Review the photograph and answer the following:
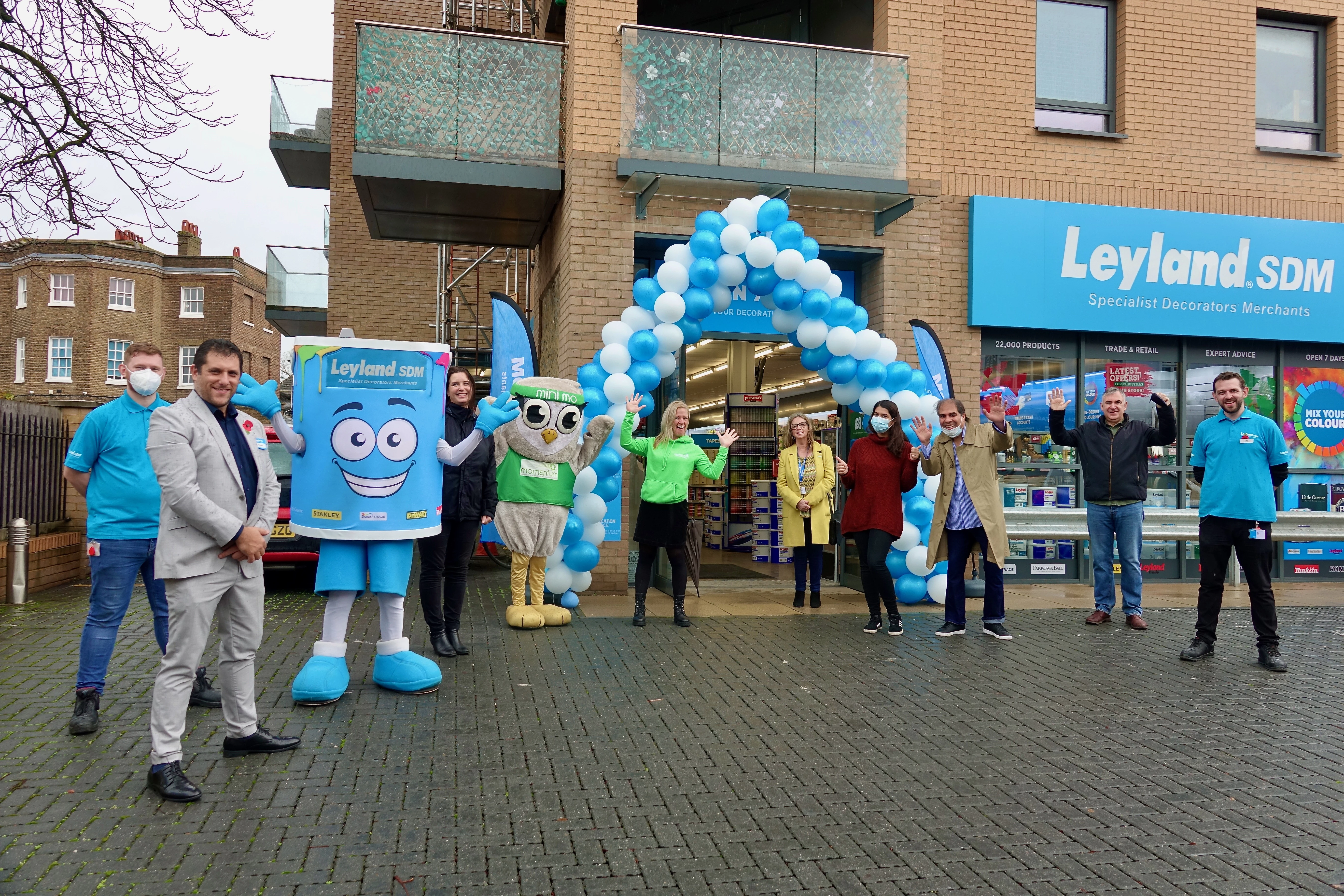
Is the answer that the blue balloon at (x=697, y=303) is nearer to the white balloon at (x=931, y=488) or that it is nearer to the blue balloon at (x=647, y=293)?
the blue balloon at (x=647, y=293)

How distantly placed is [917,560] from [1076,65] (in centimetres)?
703

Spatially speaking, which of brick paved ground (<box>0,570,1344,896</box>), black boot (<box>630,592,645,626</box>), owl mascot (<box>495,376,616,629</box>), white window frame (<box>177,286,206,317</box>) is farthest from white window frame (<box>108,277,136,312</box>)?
black boot (<box>630,592,645,626</box>)

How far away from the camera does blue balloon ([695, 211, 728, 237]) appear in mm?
8742

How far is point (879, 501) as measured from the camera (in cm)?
805

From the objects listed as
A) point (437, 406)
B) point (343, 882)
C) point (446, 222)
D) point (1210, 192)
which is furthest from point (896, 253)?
point (343, 882)

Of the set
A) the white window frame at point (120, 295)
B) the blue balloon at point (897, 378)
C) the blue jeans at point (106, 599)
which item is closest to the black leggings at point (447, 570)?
the blue jeans at point (106, 599)

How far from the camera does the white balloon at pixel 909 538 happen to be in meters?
8.96

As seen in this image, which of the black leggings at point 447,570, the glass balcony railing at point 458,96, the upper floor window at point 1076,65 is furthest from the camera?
the upper floor window at point 1076,65

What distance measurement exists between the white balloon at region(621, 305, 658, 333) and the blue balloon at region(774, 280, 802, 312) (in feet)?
3.90

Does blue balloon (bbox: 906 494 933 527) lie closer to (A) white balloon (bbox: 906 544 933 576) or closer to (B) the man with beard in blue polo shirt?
(A) white balloon (bbox: 906 544 933 576)

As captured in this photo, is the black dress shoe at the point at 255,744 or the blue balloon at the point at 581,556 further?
the blue balloon at the point at 581,556

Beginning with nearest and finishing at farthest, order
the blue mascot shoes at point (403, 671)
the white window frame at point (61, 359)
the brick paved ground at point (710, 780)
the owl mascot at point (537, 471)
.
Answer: the brick paved ground at point (710, 780), the blue mascot shoes at point (403, 671), the owl mascot at point (537, 471), the white window frame at point (61, 359)

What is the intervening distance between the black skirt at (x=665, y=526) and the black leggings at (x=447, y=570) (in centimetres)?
181

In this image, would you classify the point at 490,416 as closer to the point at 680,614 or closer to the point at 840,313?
the point at 680,614
